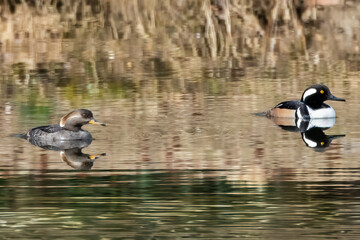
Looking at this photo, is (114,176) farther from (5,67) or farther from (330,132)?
(5,67)

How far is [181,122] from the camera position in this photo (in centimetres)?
1464

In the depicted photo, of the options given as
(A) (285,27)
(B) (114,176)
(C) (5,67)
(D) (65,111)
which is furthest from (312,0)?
(B) (114,176)

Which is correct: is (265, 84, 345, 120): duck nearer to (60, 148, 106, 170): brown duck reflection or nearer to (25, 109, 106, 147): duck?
(25, 109, 106, 147): duck

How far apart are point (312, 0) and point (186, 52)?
8152 mm

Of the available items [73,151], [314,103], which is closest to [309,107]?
[314,103]

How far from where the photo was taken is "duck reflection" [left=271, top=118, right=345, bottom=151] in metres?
13.4

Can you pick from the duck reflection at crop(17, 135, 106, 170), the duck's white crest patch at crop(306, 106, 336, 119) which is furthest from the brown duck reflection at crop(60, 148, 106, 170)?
the duck's white crest patch at crop(306, 106, 336, 119)

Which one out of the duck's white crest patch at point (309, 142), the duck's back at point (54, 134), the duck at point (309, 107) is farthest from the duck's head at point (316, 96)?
the duck's back at point (54, 134)

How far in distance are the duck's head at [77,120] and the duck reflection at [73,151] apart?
20 centimetres

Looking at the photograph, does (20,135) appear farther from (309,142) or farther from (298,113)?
(298,113)

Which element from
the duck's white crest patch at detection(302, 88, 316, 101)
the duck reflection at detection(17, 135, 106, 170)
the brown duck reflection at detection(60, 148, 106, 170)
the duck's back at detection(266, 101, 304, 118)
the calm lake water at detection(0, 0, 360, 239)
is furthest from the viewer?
the duck's white crest patch at detection(302, 88, 316, 101)

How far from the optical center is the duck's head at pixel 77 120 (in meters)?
13.9

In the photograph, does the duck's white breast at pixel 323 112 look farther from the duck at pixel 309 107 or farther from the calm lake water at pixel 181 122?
the calm lake water at pixel 181 122

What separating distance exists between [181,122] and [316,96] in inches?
99.6
